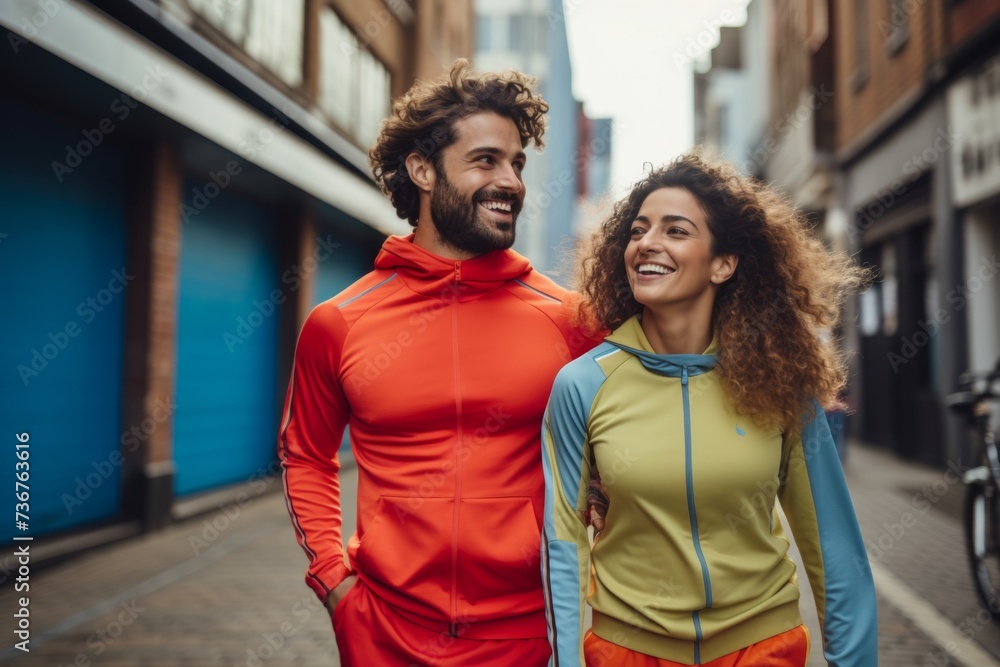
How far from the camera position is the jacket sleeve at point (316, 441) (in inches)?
97.9

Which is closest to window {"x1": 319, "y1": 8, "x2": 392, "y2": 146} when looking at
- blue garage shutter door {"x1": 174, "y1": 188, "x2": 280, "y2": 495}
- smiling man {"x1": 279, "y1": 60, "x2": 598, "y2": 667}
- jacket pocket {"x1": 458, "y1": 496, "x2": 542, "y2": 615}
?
blue garage shutter door {"x1": 174, "y1": 188, "x2": 280, "y2": 495}

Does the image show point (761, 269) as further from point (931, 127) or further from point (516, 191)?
point (931, 127)

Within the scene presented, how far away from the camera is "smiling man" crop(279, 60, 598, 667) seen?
2188 mm

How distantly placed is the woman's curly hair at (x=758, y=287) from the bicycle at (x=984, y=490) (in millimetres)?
3178

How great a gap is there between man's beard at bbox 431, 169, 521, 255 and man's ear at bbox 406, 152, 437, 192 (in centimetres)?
9

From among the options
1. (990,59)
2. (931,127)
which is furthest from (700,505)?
(931,127)

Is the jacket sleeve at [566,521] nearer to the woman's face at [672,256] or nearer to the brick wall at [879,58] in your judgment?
the woman's face at [672,256]

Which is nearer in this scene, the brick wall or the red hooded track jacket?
the red hooded track jacket

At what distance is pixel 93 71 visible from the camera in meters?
5.98

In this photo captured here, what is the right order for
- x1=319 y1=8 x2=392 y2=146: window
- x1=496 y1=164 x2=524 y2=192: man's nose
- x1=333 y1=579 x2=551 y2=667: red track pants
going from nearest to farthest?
1. x1=333 y1=579 x2=551 y2=667: red track pants
2. x1=496 y1=164 x2=524 y2=192: man's nose
3. x1=319 y1=8 x2=392 y2=146: window

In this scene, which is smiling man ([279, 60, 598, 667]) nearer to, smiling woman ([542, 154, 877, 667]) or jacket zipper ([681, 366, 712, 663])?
smiling woman ([542, 154, 877, 667])

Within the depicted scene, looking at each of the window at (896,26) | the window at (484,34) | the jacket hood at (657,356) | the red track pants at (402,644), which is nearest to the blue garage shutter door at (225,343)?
the red track pants at (402,644)

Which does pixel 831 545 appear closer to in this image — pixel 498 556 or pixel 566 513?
pixel 566 513

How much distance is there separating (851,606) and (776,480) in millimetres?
337
